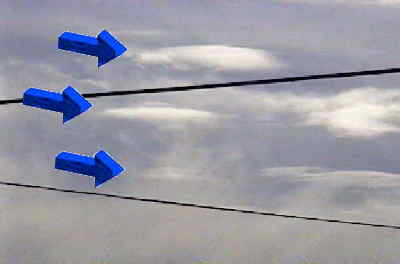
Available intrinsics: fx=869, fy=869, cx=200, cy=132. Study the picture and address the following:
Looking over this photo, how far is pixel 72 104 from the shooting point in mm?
21266

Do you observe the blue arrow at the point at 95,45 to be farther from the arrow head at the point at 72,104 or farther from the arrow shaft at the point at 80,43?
the arrow head at the point at 72,104

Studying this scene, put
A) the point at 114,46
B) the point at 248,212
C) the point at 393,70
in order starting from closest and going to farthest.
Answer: the point at 393,70
the point at 114,46
the point at 248,212

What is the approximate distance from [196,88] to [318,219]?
5.46 meters

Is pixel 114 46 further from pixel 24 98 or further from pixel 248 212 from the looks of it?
pixel 248 212

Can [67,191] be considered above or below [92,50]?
below

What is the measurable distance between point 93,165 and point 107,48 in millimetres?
3296

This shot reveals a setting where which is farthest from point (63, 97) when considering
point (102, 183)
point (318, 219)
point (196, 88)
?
point (318, 219)

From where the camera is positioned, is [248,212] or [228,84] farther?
[248,212]

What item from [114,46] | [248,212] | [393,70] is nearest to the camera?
[393,70]

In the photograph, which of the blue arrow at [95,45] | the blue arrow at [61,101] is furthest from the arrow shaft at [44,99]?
the blue arrow at [95,45]

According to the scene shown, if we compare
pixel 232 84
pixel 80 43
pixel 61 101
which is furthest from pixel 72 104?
pixel 232 84

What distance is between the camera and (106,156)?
22203 mm

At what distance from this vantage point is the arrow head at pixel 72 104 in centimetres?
2114

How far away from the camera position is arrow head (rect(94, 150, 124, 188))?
72.1 ft
